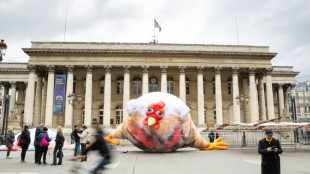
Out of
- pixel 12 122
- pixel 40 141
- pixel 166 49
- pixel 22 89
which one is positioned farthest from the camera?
pixel 22 89

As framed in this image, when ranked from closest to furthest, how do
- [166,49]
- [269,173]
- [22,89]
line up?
[269,173], [166,49], [22,89]

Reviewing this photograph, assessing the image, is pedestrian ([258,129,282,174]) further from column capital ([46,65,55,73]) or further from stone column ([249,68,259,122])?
column capital ([46,65,55,73])

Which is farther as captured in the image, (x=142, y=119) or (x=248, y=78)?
(x=248, y=78)

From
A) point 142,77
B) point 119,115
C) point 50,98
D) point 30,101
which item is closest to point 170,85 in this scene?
point 142,77

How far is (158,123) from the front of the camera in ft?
36.5

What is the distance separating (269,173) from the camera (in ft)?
17.4

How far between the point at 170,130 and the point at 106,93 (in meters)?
21.6

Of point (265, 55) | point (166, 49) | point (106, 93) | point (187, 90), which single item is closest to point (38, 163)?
point (106, 93)

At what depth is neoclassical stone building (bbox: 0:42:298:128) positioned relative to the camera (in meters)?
31.9

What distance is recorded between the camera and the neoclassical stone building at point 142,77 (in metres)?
31.9

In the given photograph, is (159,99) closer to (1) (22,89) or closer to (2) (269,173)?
(2) (269,173)

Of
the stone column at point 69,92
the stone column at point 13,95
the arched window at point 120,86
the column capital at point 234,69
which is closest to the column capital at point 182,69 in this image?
the column capital at point 234,69

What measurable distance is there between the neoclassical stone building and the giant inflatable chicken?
63.8ft

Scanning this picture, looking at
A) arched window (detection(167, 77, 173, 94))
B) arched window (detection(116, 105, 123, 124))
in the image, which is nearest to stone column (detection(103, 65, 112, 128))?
arched window (detection(116, 105, 123, 124))
